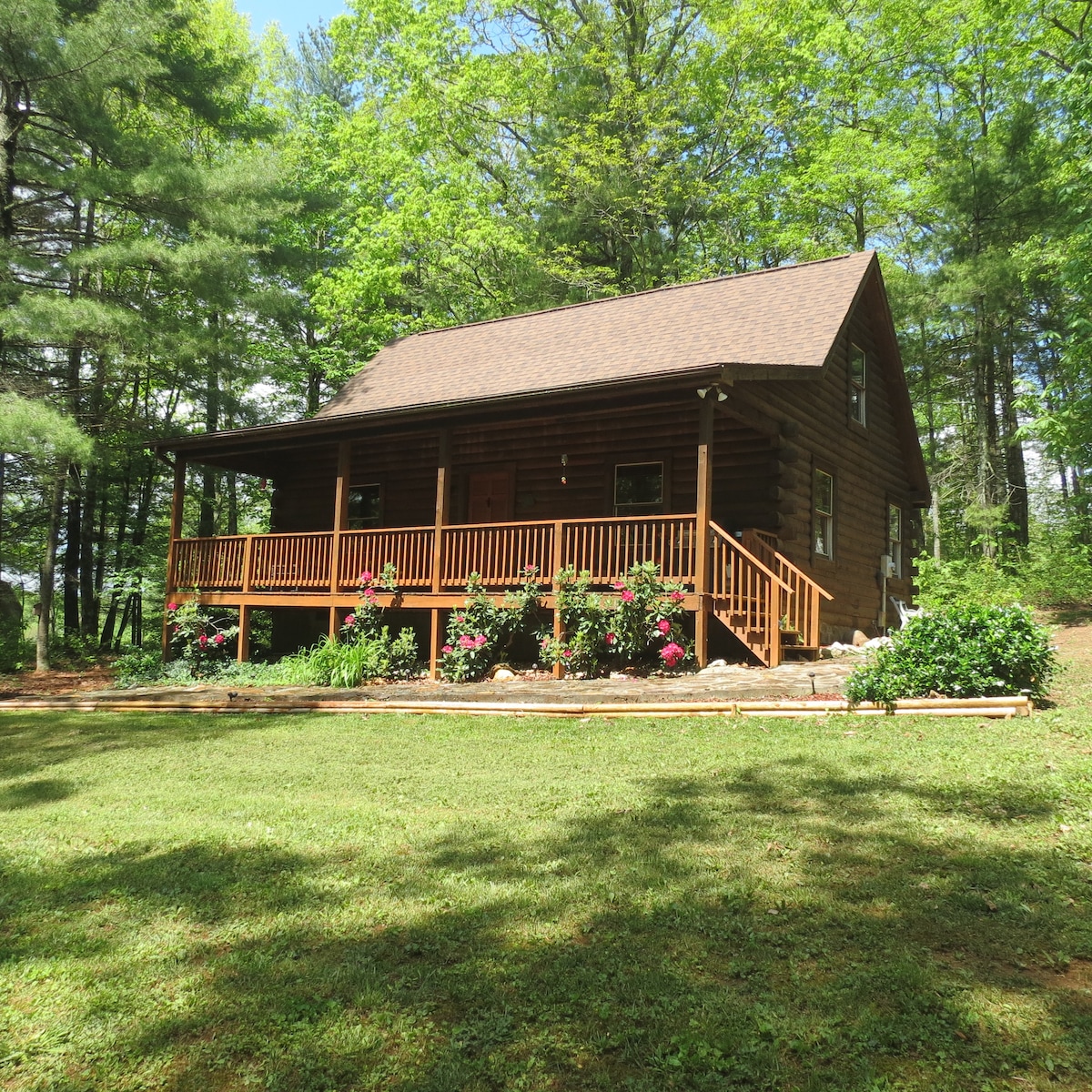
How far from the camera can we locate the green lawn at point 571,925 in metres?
2.67

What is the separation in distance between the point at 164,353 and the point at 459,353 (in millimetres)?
5845

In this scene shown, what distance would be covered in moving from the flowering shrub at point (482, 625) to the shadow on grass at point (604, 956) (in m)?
6.78

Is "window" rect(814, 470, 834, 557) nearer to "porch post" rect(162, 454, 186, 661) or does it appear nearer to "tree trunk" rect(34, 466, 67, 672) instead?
"porch post" rect(162, 454, 186, 661)

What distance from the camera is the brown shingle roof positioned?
13.0 m

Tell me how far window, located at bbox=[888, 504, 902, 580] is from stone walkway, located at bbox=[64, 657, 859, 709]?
7815 mm

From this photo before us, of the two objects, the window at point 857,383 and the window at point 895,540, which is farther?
the window at point 895,540

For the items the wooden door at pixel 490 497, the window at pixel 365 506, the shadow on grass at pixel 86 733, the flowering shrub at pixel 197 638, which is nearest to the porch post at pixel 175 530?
the flowering shrub at pixel 197 638

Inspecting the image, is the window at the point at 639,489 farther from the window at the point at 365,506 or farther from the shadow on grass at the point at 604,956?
the shadow on grass at the point at 604,956

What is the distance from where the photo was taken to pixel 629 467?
14492mm

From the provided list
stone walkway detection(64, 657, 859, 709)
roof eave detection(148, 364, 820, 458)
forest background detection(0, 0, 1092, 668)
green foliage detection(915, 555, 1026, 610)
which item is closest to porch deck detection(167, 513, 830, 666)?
stone walkway detection(64, 657, 859, 709)

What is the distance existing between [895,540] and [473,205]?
1682 cm

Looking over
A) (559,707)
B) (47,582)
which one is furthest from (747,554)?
(47,582)

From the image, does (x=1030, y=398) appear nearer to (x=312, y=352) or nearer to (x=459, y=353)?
(x=459, y=353)

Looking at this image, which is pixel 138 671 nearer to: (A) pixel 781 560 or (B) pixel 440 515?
(B) pixel 440 515
